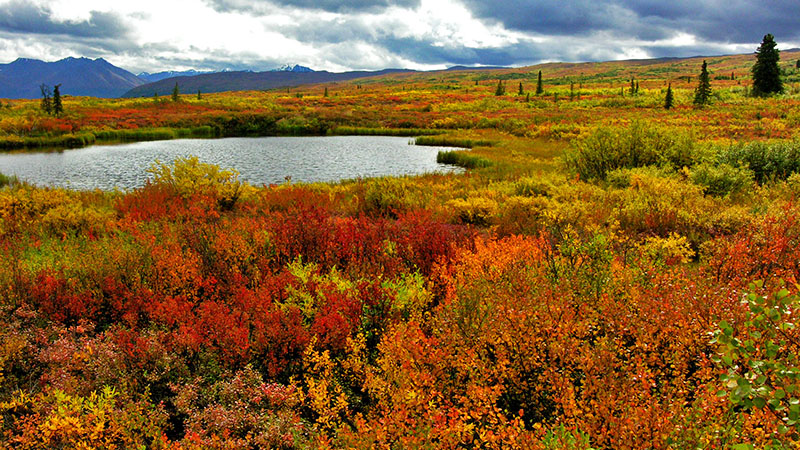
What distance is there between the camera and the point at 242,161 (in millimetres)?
25609

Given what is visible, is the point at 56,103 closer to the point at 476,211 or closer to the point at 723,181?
the point at 476,211

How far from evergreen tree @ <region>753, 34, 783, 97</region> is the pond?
48511 mm

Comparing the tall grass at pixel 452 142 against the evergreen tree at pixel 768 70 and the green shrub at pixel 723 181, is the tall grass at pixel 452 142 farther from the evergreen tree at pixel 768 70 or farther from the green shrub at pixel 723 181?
the evergreen tree at pixel 768 70

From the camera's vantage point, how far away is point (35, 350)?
14.8ft

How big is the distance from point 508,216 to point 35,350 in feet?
25.9

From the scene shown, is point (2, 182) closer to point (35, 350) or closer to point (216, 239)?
point (216, 239)

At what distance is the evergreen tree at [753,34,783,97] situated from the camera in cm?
5272

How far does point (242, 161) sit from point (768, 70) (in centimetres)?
6154

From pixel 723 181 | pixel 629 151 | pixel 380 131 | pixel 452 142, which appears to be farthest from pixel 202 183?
pixel 380 131

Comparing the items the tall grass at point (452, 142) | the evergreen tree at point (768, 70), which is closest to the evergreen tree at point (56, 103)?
the tall grass at point (452, 142)

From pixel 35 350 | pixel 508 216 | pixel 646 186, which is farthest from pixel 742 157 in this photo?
pixel 35 350

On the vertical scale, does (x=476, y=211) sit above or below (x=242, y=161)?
below

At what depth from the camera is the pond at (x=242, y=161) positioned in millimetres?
20078

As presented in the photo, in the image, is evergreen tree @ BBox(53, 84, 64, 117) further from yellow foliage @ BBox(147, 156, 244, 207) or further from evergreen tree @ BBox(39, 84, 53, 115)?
yellow foliage @ BBox(147, 156, 244, 207)
